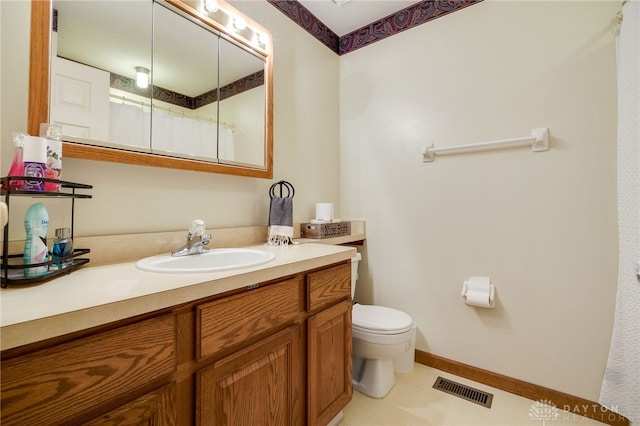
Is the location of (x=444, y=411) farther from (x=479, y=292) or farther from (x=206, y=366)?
(x=206, y=366)

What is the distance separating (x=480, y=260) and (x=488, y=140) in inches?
28.6

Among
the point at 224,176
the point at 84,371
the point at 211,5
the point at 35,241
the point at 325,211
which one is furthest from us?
the point at 325,211

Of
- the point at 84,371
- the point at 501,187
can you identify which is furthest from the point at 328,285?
the point at 501,187

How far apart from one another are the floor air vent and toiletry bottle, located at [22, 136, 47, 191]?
2060 millimetres

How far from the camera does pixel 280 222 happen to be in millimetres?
1582

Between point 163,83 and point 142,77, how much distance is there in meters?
0.08

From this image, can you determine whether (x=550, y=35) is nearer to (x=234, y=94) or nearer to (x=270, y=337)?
(x=234, y=94)

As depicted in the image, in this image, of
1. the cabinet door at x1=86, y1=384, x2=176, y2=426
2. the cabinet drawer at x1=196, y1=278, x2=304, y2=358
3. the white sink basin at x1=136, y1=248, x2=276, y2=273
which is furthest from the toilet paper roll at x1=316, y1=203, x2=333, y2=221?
the cabinet door at x1=86, y1=384, x2=176, y2=426

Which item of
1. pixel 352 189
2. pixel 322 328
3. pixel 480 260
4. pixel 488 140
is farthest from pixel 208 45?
pixel 480 260

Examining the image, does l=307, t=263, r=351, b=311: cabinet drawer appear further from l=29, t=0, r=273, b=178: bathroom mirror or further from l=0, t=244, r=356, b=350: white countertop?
l=29, t=0, r=273, b=178: bathroom mirror

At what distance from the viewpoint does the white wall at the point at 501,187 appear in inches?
55.5

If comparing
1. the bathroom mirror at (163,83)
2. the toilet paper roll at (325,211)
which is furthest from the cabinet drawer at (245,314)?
the toilet paper roll at (325,211)

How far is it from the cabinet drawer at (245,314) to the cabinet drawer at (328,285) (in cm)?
6

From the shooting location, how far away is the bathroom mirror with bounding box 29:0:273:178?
979mm
